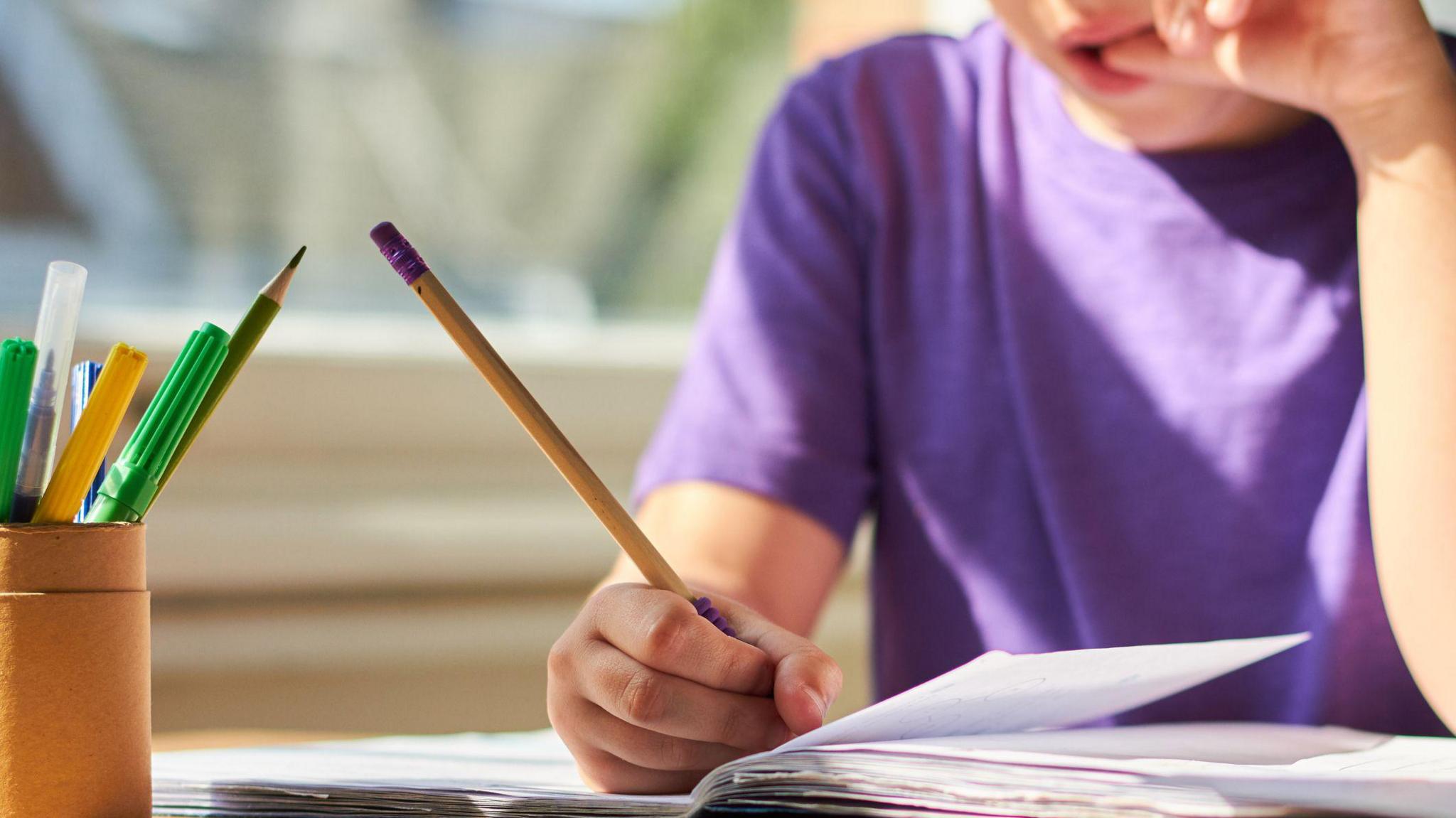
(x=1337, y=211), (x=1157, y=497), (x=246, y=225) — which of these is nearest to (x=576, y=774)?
(x=1157, y=497)

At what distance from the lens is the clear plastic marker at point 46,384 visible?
332mm

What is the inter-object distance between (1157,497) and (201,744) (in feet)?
1.61

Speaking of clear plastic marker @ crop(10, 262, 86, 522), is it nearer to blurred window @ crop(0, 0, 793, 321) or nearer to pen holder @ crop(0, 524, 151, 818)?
pen holder @ crop(0, 524, 151, 818)

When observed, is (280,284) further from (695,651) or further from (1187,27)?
(1187,27)

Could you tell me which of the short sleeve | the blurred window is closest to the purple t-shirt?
the short sleeve

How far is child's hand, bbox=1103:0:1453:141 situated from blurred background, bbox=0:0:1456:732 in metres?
0.60

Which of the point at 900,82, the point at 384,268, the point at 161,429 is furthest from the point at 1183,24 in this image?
the point at 384,268

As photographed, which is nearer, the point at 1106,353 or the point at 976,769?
the point at 976,769

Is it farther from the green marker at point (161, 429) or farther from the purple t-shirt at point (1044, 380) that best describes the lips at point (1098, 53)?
the green marker at point (161, 429)

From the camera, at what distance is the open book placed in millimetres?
289

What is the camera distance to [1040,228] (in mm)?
721

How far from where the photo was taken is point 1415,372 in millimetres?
521

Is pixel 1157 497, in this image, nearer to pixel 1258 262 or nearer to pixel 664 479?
pixel 1258 262

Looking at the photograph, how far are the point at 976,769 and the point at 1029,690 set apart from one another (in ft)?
0.26
